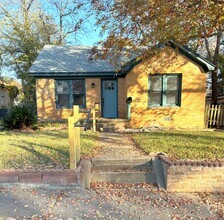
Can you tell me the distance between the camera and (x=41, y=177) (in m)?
4.01

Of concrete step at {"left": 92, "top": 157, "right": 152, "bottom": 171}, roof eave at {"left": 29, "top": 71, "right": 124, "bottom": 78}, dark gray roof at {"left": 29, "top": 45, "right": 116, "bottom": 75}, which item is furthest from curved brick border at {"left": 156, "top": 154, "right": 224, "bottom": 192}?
dark gray roof at {"left": 29, "top": 45, "right": 116, "bottom": 75}

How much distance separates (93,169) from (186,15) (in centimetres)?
490

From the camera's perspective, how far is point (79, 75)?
11164 mm

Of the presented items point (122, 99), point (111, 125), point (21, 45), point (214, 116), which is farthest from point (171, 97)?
point (21, 45)

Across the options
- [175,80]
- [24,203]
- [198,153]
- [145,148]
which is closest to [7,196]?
[24,203]

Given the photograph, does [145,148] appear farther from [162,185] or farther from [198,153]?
[162,185]

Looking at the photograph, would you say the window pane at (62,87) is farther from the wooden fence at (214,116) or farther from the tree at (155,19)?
the wooden fence at (214,116)

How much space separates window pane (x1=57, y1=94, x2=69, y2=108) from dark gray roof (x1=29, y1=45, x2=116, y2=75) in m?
1.50

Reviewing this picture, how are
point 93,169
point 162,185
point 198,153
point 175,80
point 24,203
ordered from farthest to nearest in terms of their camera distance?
point 175,80, point 198,153, point 93,169, point 162,185, point 24,203

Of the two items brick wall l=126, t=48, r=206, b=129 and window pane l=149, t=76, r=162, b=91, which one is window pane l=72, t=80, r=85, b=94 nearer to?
brick wall l=126, t=48, r=206, b=129

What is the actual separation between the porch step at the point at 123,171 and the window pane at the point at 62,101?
23.8 feet

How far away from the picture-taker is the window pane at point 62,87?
37.7ft

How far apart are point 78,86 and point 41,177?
8.04m

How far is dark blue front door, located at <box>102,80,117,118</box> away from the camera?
11.6 metres
